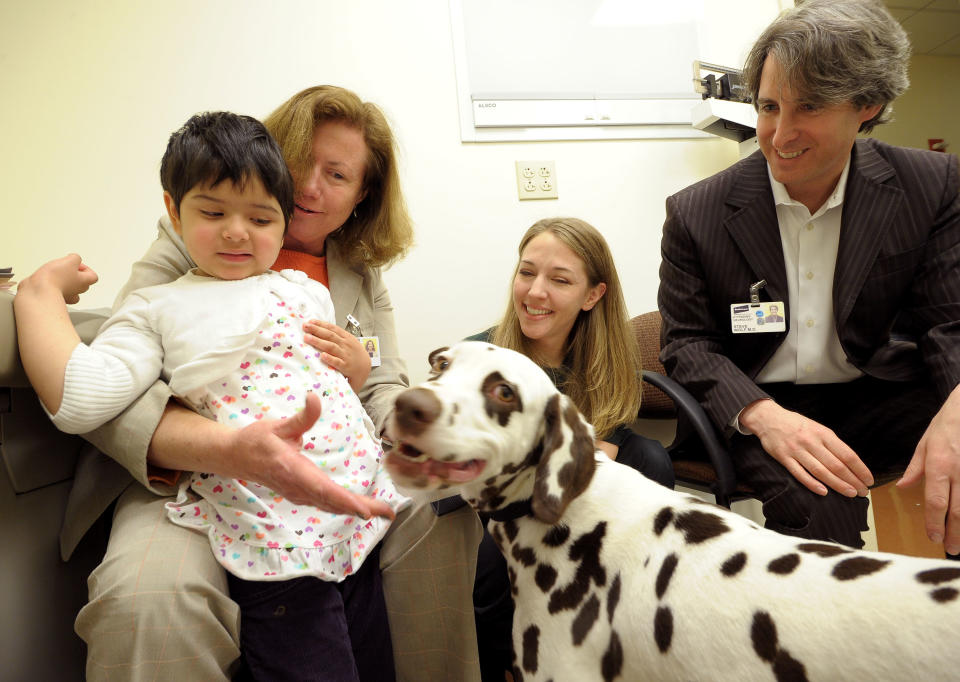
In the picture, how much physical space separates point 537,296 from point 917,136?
5409 mm

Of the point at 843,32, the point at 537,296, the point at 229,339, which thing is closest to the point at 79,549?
the point at 229,339

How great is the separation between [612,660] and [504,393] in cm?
50

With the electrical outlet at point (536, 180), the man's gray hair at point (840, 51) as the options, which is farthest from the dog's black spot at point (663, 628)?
the electrical outlet at point (536, 180)

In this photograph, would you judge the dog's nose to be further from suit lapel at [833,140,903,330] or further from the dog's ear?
suit lapel at [833,140,903,330]

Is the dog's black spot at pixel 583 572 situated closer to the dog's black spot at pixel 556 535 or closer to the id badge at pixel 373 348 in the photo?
the dog's black spot at pixel 556 535

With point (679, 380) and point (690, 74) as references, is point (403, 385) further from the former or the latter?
point (690, 74)

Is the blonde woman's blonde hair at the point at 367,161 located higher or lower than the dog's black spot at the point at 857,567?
higher

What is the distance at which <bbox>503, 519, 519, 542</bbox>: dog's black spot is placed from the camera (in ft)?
4.08

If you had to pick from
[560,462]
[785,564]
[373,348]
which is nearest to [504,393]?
[560,462]

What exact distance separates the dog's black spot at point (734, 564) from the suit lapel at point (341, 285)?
1.21 meters

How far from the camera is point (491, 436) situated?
106cm

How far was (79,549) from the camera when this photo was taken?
4.35 ft

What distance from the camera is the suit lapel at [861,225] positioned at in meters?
1.71

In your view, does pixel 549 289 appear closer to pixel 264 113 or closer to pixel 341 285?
pixel 341 285
